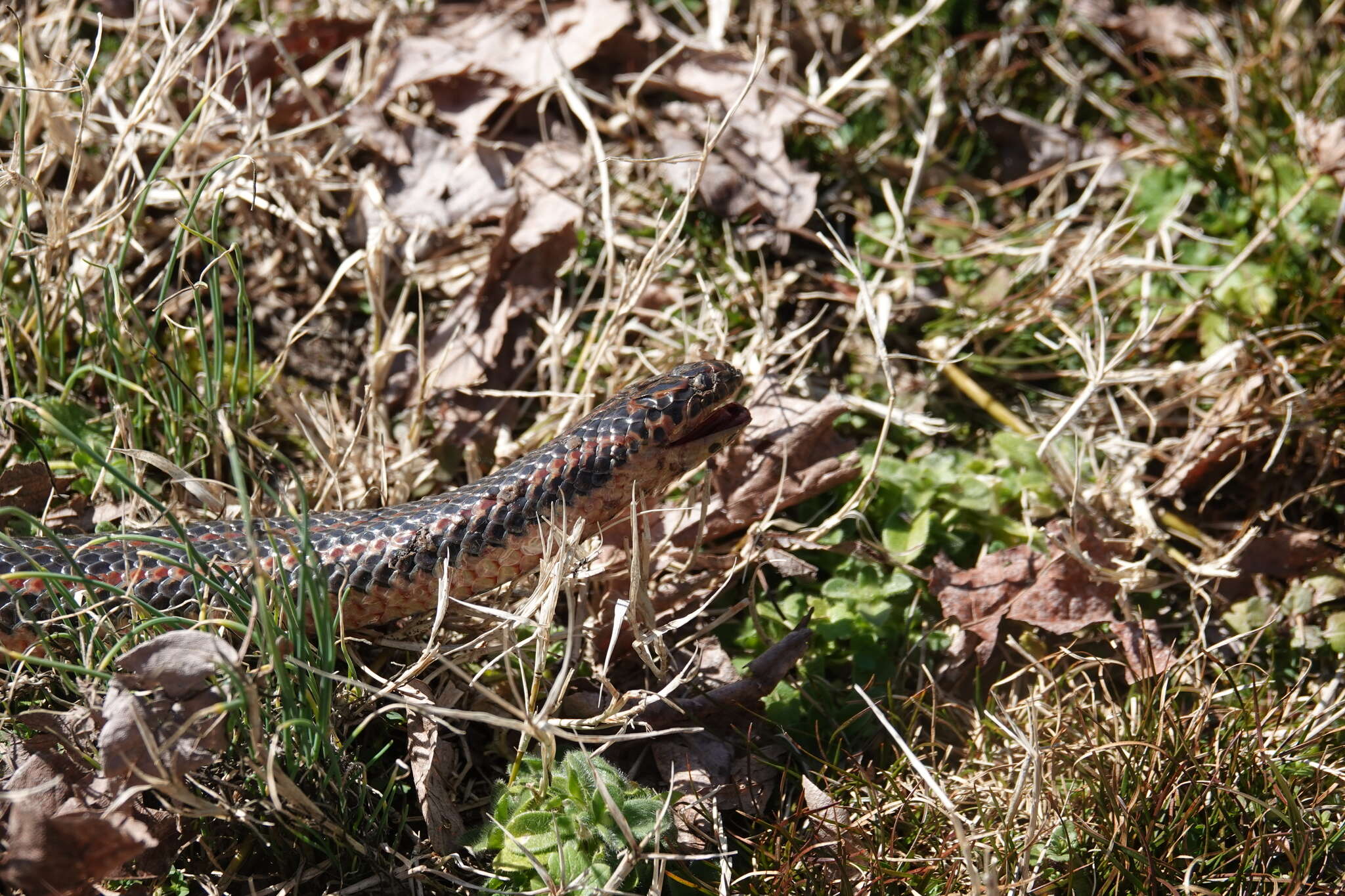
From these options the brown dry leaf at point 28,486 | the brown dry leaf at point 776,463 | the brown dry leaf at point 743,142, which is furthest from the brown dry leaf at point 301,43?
the brown dry leaf at point 776,463

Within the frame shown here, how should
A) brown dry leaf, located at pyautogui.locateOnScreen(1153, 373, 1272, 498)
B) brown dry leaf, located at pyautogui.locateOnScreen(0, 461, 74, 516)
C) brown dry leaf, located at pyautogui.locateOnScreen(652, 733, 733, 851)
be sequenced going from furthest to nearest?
brown dry leaf, located at pyautogui.locateOnScreen(1153, 373, 1272, 498), brown dry leaf, located at pyautogui.locateOnScreen(0, 461, 74, 516), brown dry leaf, located at pyautogui.locateOnScreen(652, 733, 733, 851)

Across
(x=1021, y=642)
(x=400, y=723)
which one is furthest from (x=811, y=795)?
(x=400, y=723)

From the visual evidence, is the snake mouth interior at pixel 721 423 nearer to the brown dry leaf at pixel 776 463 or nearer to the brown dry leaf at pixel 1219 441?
the brown dry leaf at pixel 776 463

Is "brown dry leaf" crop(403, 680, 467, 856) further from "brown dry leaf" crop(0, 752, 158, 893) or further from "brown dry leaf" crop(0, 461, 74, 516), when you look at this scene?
"brown dry leaf" crop(0, 461, 74, 516)

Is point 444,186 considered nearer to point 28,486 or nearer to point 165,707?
point 28,486

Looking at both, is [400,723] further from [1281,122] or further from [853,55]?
[1281,122]

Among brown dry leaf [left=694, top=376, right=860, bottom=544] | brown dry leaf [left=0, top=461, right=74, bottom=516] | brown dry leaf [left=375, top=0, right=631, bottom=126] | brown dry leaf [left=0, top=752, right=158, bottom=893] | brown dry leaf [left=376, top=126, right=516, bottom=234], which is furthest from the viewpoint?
brown dry leaf [left=375, top=0, right=631, bottom=126]

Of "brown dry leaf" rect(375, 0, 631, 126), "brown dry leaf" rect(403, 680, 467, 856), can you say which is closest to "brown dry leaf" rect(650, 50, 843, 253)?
"brown dry leaf" rect(375, 0, 631, 126)
